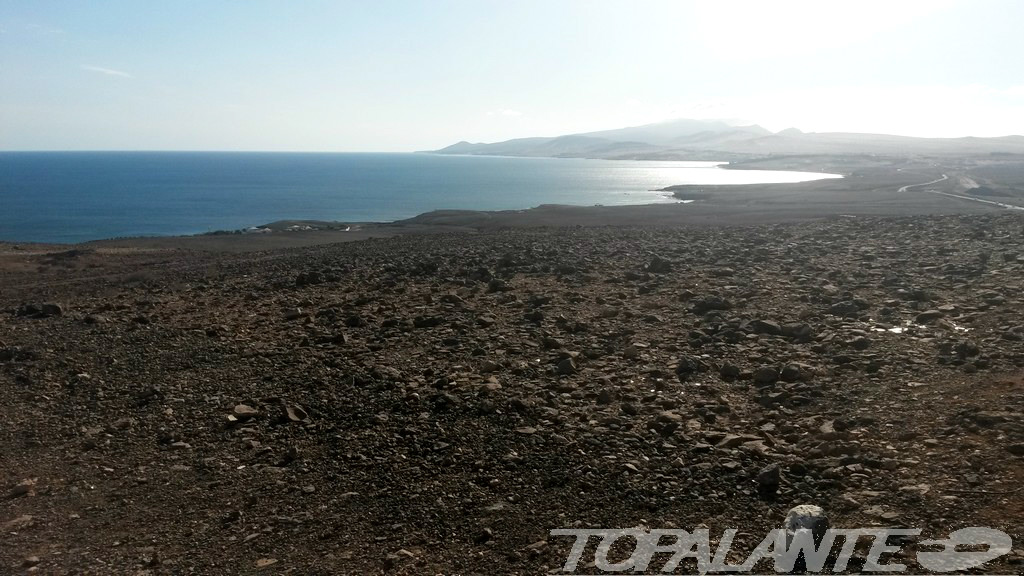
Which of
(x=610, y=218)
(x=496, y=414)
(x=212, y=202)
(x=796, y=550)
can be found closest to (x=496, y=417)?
(x=496, y=414)

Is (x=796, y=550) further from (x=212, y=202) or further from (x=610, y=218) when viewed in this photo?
(x=212, y=202)

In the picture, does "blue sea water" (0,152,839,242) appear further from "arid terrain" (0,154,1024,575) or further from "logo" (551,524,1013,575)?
"logo" (551,524,1013,575)

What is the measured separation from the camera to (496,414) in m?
8.07

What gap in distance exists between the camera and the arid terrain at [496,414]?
5770 mm

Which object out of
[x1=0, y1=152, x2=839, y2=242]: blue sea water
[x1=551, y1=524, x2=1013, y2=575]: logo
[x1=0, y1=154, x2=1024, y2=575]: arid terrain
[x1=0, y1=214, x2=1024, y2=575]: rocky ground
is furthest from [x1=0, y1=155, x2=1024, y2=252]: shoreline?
[x1=551, y1=524, x2=1013, y2=575]: logo

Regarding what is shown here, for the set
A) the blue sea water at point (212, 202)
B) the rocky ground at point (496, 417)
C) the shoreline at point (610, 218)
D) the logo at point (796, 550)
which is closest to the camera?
the logo at point (796, 550)

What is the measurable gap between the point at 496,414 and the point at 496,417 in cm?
7

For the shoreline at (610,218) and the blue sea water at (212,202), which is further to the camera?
the blue sea water at (212,202)

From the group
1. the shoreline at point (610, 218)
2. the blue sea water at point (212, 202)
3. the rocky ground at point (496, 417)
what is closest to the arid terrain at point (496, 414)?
the rocky ground at point (496, 417)

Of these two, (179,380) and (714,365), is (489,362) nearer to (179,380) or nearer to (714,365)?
(714,365)

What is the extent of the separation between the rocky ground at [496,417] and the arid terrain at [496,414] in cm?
4

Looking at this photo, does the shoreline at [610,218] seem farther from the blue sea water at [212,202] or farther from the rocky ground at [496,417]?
the rocky ground at [496,417]

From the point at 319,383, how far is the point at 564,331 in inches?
155

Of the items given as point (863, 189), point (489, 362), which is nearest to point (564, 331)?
point (489, 362)
